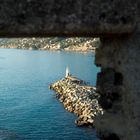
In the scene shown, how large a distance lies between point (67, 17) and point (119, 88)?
127 cm

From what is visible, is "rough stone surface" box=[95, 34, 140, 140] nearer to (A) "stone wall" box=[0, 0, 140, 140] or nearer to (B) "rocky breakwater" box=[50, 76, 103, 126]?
(A) "stone wall" box=[0, 0, 140, 140]

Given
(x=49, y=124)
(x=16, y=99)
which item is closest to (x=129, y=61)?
(x=49, y=124)

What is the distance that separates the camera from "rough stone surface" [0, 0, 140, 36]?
4.75 metres

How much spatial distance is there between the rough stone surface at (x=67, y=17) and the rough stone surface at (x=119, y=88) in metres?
0.33

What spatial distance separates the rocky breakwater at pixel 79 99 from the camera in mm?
50750

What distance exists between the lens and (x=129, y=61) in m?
5.37

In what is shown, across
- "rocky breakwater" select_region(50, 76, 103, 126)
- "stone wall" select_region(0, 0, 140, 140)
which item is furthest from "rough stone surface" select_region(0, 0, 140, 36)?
"rocky breakwater" select_region(50, 76, 103, 126)

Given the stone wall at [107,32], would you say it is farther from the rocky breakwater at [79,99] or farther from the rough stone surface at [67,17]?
the rocky breakwater at [79,99]

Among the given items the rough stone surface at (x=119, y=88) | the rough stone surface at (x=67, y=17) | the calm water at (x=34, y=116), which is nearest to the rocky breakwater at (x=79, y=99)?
the calm water at (x=34, y=116)

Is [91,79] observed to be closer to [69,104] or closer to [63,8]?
[69,104]

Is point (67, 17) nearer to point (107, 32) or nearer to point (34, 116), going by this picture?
point (107, 32)

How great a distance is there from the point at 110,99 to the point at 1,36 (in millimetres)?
1745

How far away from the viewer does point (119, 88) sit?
5496mm

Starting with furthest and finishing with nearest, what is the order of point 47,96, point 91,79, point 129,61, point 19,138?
point 91,79 < point 47,96 < point 19,138 < point 129,61
